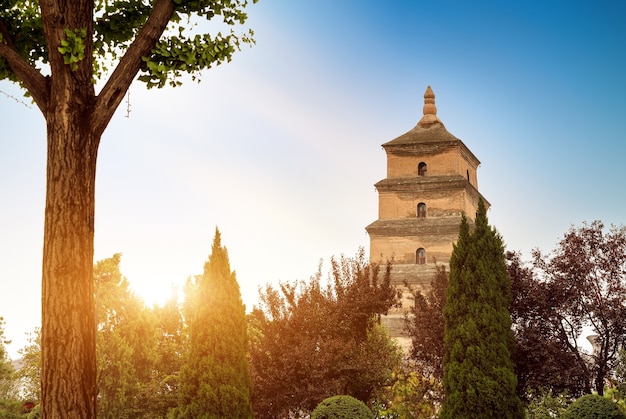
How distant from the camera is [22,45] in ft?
32.2

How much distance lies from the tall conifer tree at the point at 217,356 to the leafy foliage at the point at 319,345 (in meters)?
1.53

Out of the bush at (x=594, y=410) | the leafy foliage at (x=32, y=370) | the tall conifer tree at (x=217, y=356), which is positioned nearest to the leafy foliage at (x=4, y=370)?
the leafy foliage at (x=32, y=370)

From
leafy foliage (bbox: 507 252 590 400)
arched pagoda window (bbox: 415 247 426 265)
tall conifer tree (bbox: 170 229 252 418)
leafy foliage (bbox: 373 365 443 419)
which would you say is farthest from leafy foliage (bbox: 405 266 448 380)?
arched pagoda window (bbox: 415 247 426 265)

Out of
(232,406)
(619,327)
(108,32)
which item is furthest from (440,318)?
(108,32)

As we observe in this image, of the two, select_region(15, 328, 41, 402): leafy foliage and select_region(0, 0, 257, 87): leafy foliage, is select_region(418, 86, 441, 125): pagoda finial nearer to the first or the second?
select_region(15, 328, 41, 402): leafy foliage

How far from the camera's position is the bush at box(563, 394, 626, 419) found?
53.3ft

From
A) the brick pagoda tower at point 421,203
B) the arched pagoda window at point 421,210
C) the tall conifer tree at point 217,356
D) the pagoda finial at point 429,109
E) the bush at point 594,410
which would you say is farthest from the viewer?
the pagoda finial at point 429,109

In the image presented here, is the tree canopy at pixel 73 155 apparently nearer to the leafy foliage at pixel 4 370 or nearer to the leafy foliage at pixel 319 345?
the leafy foliage at pixel 319 345

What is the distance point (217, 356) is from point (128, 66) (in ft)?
37.3

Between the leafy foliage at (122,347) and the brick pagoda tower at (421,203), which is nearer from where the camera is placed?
the leafy foliage at (122,347)

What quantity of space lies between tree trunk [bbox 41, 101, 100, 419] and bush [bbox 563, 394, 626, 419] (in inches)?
494

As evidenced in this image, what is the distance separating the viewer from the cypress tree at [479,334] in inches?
668

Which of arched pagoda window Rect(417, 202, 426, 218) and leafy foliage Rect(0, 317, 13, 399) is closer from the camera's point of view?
leafy foliage Rect(0, 317, 13, 399)

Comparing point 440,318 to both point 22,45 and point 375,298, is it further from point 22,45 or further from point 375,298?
point 22,45
